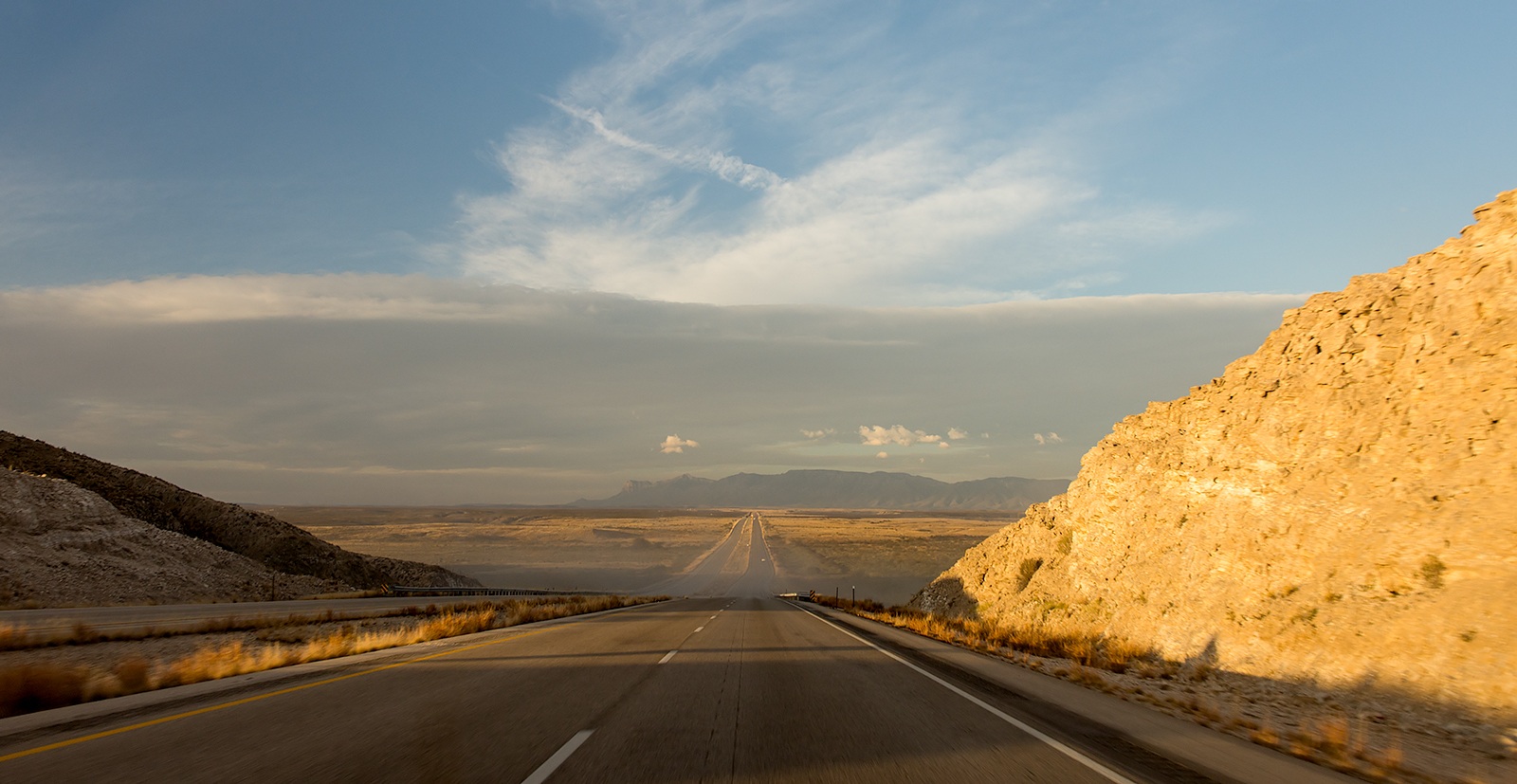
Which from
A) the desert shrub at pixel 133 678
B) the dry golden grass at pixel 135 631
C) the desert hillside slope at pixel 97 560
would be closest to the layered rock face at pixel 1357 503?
the desert shrub at pixel 133 678

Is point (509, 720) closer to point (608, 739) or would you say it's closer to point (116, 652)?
point (608, 739)

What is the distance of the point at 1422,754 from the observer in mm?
8828

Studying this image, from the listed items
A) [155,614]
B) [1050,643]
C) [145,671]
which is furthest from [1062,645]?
[155,614]

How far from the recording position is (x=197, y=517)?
55406 mm

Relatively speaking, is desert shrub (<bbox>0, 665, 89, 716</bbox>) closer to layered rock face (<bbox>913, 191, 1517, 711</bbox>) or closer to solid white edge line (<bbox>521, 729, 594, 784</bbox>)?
solid white edge line (<bbox>521, 729, 594, 784</bbox>)

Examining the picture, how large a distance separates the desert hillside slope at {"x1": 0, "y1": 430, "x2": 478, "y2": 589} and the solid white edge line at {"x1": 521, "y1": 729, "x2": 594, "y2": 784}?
55825 millimetres

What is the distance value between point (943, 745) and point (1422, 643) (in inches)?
396

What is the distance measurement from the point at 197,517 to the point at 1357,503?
67.6 meters

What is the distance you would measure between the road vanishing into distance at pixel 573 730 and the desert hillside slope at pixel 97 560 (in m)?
32.1

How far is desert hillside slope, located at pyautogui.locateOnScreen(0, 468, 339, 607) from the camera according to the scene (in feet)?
112

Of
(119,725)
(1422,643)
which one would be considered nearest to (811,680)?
(119,725)

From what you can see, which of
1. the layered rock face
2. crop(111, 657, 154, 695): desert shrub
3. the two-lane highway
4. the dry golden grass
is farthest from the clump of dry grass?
the dry golden grass

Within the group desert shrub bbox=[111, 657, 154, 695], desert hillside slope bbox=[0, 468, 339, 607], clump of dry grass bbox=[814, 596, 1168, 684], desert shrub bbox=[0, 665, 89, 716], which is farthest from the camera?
desert hillside slope bbox=[0, 468, 339, 607]

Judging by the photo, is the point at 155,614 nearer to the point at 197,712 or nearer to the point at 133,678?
the point at 133,678
